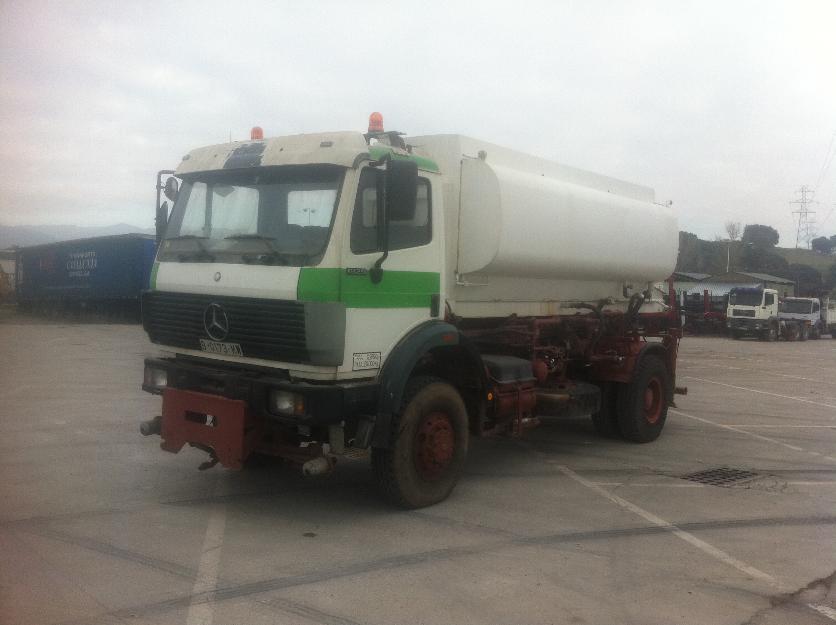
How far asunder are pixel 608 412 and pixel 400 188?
16.5ft

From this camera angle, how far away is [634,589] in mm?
4602

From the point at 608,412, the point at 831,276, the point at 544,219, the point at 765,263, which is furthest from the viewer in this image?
the point at 831,276

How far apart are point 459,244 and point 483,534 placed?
2581 mm

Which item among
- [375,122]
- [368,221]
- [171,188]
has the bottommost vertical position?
[368,221]

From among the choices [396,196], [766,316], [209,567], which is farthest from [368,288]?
[766,316]

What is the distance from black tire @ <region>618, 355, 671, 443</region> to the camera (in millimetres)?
9078

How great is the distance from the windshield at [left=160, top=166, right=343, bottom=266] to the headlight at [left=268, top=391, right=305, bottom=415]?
0.94 m

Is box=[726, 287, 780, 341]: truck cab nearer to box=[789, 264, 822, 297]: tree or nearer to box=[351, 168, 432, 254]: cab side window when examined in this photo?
box=[789, 264, 822, 297]: tree

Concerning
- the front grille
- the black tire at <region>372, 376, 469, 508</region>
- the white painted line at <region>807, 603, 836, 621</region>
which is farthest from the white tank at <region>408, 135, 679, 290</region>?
the white painted line at <region>807, 603, 836, 621</region>

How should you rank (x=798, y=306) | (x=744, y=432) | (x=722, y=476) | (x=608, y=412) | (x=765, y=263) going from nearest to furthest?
(x=722, y=476)
(x=608, y=412)
(x=744, y=432)
(x=798, y=306)
(x=765, y=263)

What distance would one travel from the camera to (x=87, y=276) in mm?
30656

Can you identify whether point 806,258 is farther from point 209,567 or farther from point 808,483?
point 209,567

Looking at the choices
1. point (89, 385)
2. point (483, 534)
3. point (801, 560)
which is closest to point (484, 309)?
point (483, 534)

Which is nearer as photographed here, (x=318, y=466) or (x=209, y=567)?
(x=209, y=567)
